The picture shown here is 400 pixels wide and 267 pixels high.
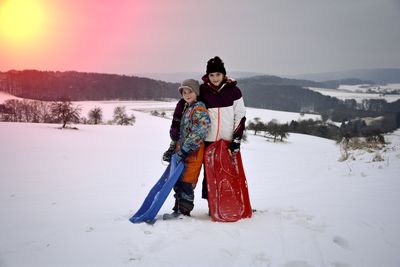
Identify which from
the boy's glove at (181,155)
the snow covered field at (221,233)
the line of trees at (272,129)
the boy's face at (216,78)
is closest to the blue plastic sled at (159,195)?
the boy's glove at (181,155)

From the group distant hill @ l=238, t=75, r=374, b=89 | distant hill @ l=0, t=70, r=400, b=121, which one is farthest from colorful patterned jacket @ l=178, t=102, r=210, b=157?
distant hill @ l=238, t=75, r=374, b=89

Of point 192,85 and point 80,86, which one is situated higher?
point 80,86

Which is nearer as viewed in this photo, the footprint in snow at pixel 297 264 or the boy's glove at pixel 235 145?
the footprint in snow at pixel 297 264

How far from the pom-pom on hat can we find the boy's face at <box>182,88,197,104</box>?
38cm

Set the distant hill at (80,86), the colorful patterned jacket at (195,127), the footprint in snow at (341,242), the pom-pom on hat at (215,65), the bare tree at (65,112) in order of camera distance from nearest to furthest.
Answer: the footprint in snow at (341,242)
the colorful patterned jacket at (195,127)
the pom-pom on hat at (215,65)
the bare tree at (65,112)
the distant hill at (80,86)

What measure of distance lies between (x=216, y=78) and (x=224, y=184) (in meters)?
1.47

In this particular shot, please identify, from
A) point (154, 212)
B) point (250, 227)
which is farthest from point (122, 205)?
point (250, 227)

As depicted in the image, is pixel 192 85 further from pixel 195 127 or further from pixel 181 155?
pixel 181 155

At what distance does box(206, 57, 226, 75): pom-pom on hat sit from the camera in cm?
393

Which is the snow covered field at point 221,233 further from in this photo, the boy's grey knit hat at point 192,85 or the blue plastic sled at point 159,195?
the boy's grey knit hat at point 192,85

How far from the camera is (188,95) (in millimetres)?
3902

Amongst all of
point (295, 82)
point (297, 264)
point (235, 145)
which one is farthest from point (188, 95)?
point (295, 82)

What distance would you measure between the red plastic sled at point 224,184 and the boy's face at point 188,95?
0.69 meters

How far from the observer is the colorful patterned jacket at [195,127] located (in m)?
3.81
